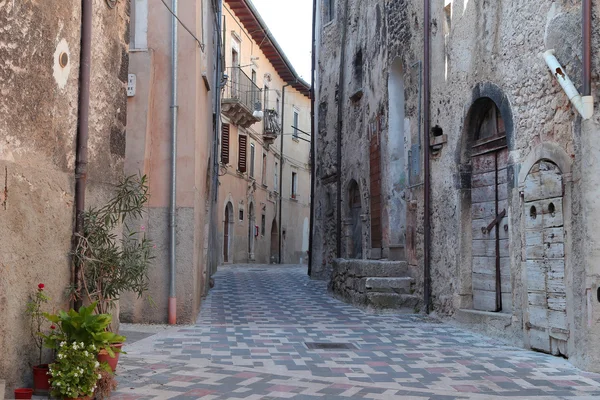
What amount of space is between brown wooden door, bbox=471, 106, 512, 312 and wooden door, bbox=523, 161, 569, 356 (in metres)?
1.11

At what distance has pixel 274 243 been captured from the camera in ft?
117

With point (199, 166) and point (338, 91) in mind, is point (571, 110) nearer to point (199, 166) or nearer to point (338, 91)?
point (199, 166)

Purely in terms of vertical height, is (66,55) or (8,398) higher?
(66,55)

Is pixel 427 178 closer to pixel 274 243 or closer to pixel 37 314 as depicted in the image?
pixel 37 314

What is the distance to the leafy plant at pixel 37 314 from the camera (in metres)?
4.91

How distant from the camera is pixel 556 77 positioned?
696 cm

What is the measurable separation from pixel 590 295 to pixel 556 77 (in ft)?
7.16

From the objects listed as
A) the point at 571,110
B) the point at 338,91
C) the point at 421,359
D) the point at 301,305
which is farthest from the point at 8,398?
the point at 338,91

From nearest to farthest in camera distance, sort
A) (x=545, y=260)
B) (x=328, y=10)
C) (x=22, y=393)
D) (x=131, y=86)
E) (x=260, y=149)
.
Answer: (x=22, y=393), (x=545, y=260), (x=131, y=86), (x=328, y=10), (x=260, y=149)

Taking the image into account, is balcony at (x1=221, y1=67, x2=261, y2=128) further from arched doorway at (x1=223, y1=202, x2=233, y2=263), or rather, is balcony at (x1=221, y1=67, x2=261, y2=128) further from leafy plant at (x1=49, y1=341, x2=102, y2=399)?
leafy plant at (x1=49, y1=341, x2=102, y2=399)

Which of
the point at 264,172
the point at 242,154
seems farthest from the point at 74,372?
the point at 264,172

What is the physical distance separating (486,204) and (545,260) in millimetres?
2026

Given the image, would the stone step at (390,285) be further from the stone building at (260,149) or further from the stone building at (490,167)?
the stone building at (260,149)

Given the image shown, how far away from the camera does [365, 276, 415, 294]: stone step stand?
11.0 metres
